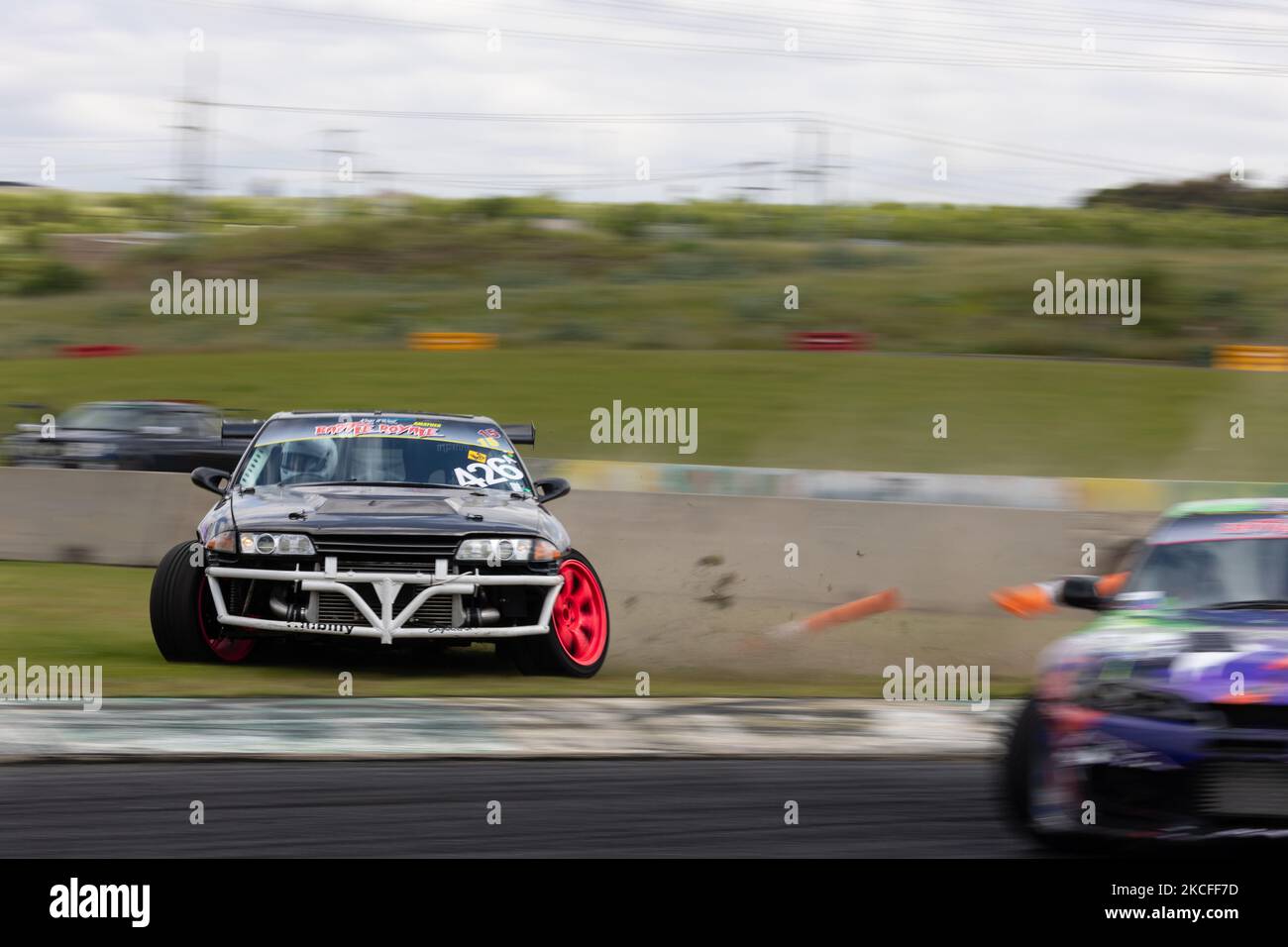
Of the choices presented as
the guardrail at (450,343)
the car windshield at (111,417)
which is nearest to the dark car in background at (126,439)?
the car windshield at (111,417)

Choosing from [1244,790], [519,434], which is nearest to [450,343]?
Result: [519,434]

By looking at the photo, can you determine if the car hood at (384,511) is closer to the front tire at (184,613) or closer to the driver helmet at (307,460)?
the driver helmet at (307,460)

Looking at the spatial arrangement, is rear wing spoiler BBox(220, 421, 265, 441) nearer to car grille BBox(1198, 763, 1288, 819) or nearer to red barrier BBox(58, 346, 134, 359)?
car grille BBox(1198, 763, 1288, 819)

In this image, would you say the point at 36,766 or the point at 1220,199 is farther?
the point at 1220,199

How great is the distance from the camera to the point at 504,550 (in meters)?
9.21

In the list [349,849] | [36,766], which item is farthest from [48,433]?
[349,849]

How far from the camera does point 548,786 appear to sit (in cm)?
654

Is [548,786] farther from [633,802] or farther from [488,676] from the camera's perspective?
[488,676]

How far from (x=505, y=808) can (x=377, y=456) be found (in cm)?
456

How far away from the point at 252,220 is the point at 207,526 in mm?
Answer: 49626

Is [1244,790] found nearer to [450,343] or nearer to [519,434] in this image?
[519,434]

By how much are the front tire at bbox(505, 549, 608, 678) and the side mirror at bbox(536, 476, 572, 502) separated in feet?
2.04

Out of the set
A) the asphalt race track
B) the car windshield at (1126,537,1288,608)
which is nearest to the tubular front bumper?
the asphalt race track

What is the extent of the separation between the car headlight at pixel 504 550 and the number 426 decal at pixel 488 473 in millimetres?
1039
